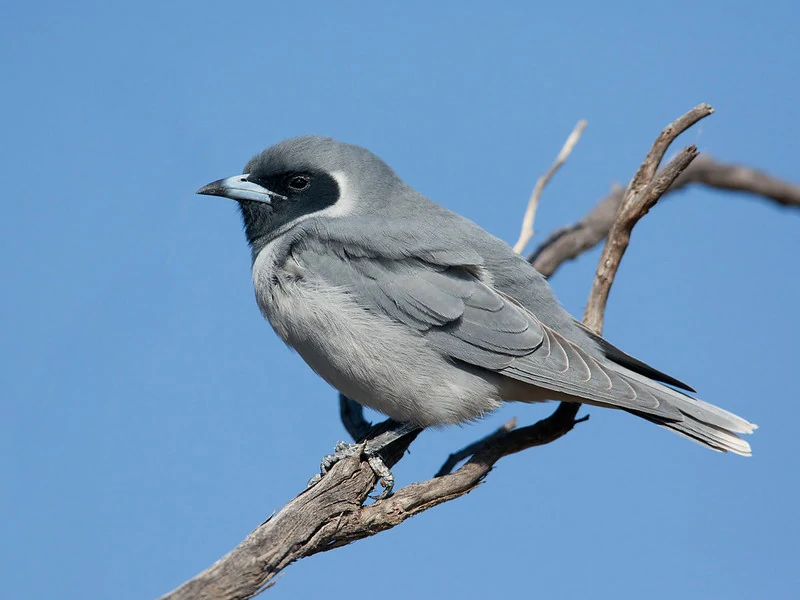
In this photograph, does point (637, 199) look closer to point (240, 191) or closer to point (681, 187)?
point (681, 187)

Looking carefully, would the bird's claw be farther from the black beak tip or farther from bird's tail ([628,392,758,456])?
the black beak tip

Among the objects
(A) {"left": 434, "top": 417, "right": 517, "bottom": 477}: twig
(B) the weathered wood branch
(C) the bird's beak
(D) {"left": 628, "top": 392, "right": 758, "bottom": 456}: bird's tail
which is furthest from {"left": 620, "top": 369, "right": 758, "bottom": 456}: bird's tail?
(C) the bird's beak

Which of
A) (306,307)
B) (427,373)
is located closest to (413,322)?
(427,373)

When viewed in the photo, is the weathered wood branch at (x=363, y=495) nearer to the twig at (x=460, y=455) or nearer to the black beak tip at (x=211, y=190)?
the twig at (x=460, y=455)

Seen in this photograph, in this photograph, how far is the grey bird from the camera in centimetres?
498

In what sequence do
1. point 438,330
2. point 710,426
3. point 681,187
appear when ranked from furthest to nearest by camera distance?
point 681,187 < point 438,330 < point 710,426

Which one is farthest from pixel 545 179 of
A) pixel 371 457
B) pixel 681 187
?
pixel 371 457

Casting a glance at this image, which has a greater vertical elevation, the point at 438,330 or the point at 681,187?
the point at 681,187

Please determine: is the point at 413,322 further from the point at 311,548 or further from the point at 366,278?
the point at 311,548

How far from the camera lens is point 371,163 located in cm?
586

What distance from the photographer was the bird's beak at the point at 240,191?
577 centimetres

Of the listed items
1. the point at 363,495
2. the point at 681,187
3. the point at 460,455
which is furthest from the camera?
the point at 681,187

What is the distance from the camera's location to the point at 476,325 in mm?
5035

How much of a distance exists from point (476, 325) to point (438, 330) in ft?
0.78
